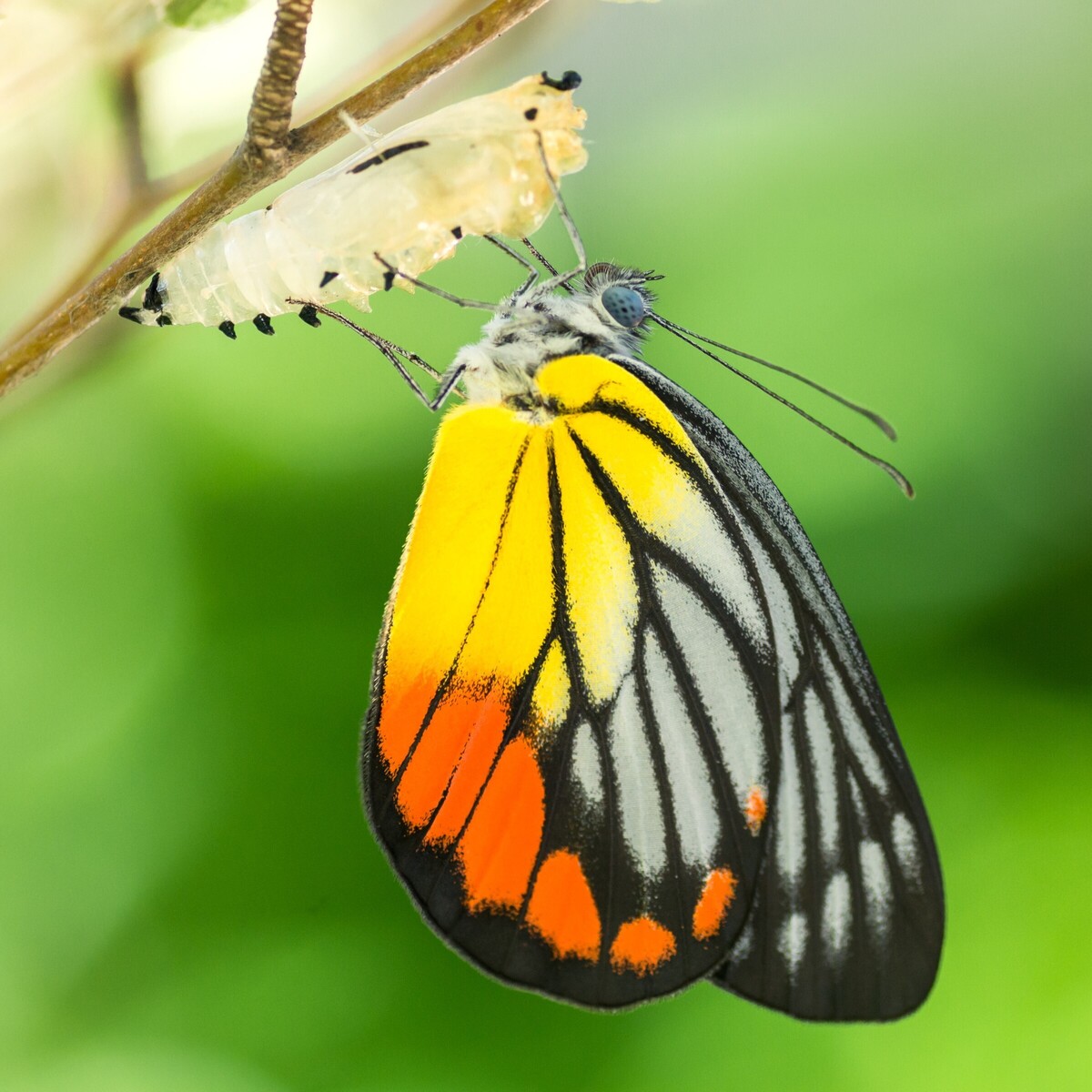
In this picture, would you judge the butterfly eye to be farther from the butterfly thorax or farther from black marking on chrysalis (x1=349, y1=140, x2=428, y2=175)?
black marking on chrysalis (x1=349, y1=140, x2=428, y2=175)

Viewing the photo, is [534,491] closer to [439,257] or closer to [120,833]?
[439,257]

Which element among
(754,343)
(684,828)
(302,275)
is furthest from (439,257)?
(754,343)

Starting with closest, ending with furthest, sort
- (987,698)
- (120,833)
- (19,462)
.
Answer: (19,462) → (120,833) → (987,698)

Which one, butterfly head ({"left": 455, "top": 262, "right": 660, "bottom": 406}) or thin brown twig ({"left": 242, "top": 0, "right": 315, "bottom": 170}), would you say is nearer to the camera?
thin brown twig ({"left": 242, "top": 0, "right": 315, "bottom": 170})

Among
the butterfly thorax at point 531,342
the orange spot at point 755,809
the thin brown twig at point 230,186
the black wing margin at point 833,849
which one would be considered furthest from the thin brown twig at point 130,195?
the orange spot at point 755,809

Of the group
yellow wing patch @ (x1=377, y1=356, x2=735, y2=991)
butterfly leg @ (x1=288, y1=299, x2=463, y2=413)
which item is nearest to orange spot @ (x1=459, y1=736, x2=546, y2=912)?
yellow wing patch @ (x1=377, y1=356, x2=735, y2=991)

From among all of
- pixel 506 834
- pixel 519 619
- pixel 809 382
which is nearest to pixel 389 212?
pixel 809 382
